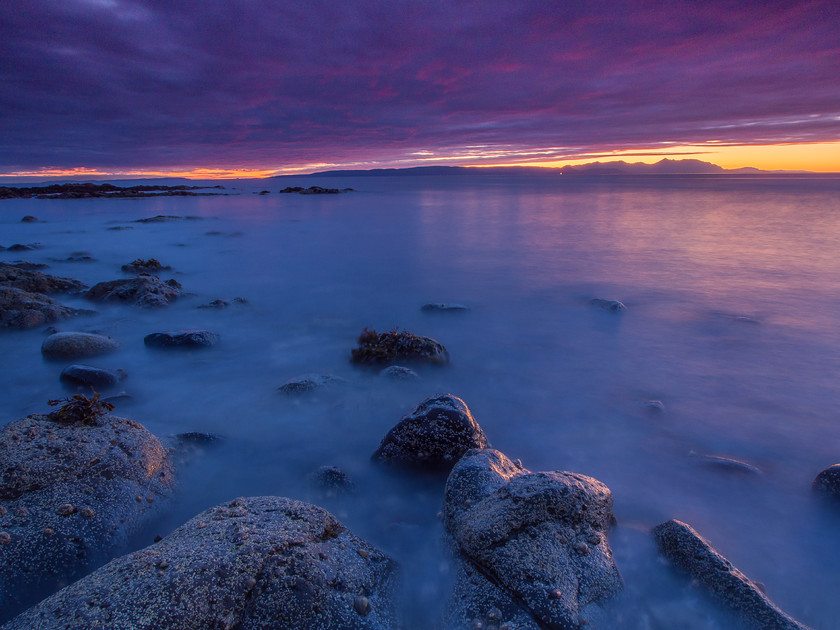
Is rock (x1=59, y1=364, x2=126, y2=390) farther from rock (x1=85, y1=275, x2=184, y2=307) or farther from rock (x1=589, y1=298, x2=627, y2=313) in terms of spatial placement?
rock (x1=589, y1=298, x2=627, y2=313)

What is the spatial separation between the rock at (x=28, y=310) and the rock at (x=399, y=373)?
253 inches

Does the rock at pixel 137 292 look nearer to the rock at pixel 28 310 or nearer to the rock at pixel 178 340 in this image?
the rock at pixel 28 310

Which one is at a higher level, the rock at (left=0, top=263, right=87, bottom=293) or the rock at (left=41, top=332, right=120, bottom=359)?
the rock at (left=0, top=263, right=87, bottom=293)

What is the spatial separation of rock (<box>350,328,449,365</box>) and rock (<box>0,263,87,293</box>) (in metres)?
7.89

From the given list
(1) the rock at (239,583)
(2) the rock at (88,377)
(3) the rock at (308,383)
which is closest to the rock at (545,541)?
(1) the rock at (239,583)

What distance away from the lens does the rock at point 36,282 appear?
9.62 m

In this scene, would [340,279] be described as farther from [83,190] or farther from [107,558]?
[83,190]

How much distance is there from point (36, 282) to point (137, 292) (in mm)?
2578

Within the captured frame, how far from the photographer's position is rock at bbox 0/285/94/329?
7594 millimetres

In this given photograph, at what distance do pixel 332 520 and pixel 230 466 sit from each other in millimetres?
1711

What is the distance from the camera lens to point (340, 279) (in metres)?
12.3

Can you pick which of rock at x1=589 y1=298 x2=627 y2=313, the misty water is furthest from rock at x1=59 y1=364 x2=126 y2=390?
rock at x1=589 y1=298 x2=627 y2=313

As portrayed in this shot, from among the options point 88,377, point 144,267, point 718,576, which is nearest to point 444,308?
point 88,377

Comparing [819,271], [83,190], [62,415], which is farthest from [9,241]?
[83,190]
